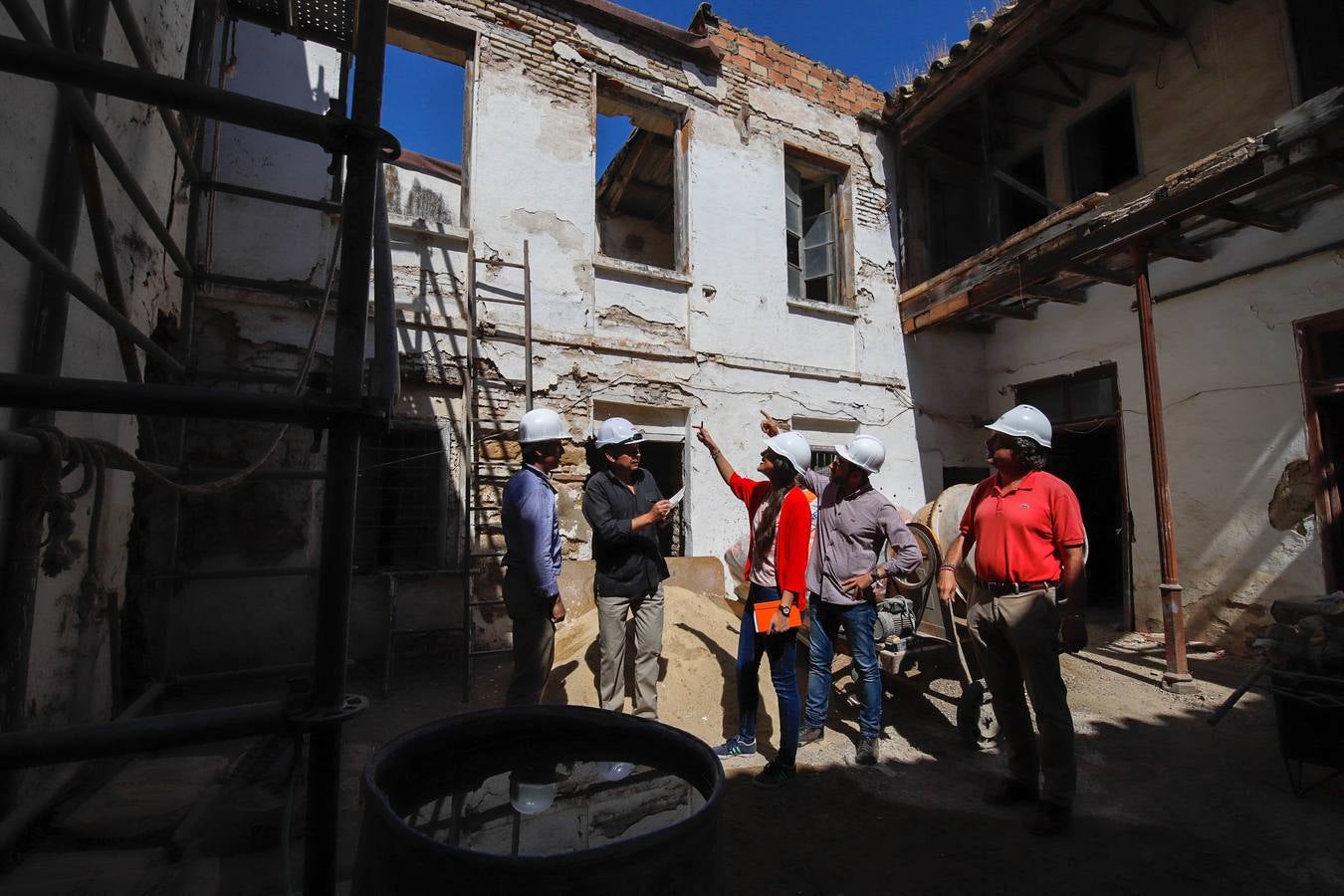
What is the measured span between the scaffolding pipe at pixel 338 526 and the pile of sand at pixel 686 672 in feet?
11.3

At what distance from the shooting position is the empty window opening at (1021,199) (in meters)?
9.30

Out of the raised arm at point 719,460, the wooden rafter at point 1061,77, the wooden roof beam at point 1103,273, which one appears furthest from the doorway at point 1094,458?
the raised arm at point 719,460

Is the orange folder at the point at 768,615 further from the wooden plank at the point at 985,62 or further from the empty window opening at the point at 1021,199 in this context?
the empty window opening at the point at 1021,199

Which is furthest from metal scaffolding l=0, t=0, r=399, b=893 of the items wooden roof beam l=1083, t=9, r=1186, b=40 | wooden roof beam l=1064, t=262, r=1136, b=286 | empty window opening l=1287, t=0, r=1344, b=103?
wooden roof beam l=1083, t=9, r=1186, b=40

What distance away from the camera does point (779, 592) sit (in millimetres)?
3990

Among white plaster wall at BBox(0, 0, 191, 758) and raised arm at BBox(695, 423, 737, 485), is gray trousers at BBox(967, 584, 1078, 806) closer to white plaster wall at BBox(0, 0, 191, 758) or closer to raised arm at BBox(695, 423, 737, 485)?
raised arm at BBox(695, 423, 737, 485)

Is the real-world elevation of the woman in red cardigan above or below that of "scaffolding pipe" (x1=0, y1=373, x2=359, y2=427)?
below

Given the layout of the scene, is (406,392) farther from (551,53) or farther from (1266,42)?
(1266,42)

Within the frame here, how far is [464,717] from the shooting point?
5.34ft

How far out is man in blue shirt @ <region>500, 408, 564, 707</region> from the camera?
3.84m

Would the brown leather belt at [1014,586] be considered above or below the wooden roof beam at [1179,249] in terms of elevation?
below

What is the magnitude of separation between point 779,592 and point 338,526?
306 centimetres

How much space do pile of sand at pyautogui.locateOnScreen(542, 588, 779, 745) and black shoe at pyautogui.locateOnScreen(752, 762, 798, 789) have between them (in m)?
0.71

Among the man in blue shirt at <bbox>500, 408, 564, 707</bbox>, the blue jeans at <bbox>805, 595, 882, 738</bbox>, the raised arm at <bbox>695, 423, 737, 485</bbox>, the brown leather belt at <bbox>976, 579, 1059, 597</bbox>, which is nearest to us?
A: the brown leather belt at <bbox>976, 579, 1059, 597</bbox>
